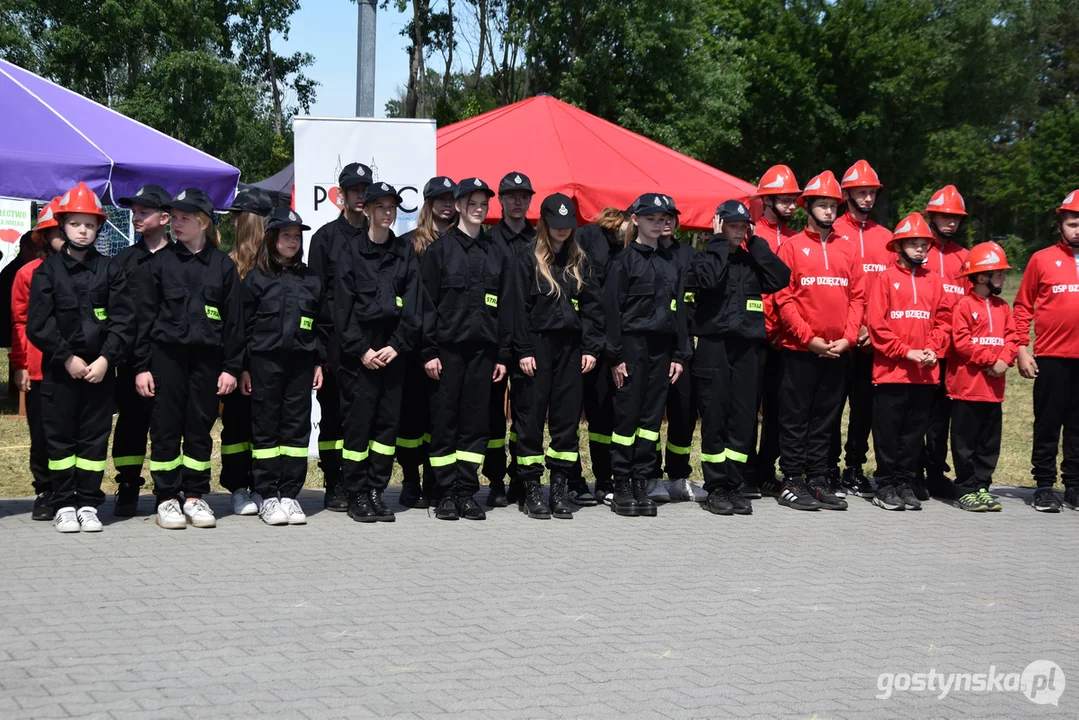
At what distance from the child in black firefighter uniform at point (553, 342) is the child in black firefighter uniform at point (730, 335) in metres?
0.82

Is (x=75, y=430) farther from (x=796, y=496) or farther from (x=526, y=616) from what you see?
(x=796, y=496)

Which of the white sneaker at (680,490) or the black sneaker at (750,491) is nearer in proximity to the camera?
the white sneaker at (680,490)

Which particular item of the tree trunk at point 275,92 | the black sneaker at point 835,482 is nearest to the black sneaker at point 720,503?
the black sneaker at point 835,482

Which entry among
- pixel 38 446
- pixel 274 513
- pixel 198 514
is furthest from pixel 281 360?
pixel 38 446

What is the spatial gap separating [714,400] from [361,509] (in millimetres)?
2554

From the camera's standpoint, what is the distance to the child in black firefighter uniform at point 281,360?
7.71m

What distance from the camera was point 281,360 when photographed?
7781 millimetres

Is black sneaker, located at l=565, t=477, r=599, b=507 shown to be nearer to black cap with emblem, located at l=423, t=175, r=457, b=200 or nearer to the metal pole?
black cap with emblem, located at l=423, t=175, r=457, b=200

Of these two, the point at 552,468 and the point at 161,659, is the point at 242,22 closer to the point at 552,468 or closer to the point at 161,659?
the point at 552,468

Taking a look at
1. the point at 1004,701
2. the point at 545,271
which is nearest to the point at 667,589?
the point at 1004,701

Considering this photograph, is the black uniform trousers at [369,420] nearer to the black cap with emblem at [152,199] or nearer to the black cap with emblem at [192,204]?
the black cap with emblem at [192,204]

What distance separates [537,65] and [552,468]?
33626 millimetres

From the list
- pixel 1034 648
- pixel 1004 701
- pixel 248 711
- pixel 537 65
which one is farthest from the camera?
pixel 537 65

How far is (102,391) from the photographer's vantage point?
7402mm
